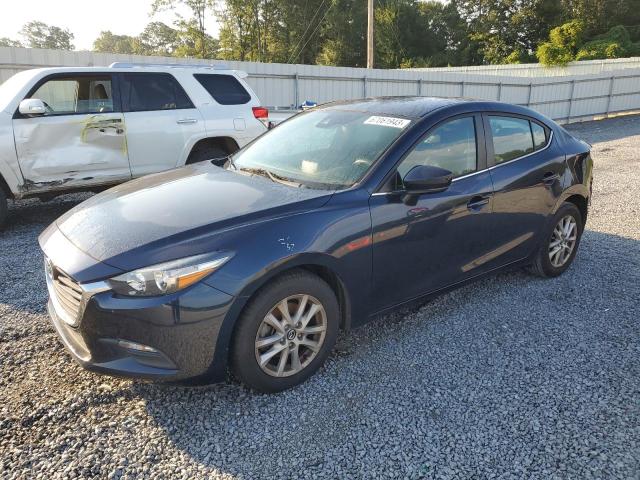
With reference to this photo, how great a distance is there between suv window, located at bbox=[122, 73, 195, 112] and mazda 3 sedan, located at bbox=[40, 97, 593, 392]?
305 cm

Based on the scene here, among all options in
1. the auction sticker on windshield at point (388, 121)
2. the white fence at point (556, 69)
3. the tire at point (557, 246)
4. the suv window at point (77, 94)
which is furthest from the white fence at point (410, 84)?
the tire at point (557, 246)

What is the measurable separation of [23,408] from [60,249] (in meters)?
0.87

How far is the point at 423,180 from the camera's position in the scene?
303cm

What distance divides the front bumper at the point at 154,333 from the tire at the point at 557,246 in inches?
119

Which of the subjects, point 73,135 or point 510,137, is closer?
point 510,137

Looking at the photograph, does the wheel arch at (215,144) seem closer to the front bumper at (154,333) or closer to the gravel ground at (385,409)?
the gravel ground at (385,409)

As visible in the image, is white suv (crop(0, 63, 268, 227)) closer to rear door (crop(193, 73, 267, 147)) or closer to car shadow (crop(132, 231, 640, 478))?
rear door (crop(193, 73, 267, 147))

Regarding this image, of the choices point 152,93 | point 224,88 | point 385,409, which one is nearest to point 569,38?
point 224,88

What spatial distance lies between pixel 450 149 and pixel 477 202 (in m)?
0.43

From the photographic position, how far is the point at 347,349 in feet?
10.9

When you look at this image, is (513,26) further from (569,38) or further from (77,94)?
(77,94)

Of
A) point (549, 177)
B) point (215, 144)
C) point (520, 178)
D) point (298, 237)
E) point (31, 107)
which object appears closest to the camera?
point (298, 237)

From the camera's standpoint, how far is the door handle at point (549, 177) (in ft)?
13.5

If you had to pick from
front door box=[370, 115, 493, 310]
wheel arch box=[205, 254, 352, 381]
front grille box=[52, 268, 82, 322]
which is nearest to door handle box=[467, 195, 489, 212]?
front door box=[370, 115, 493, 310]
